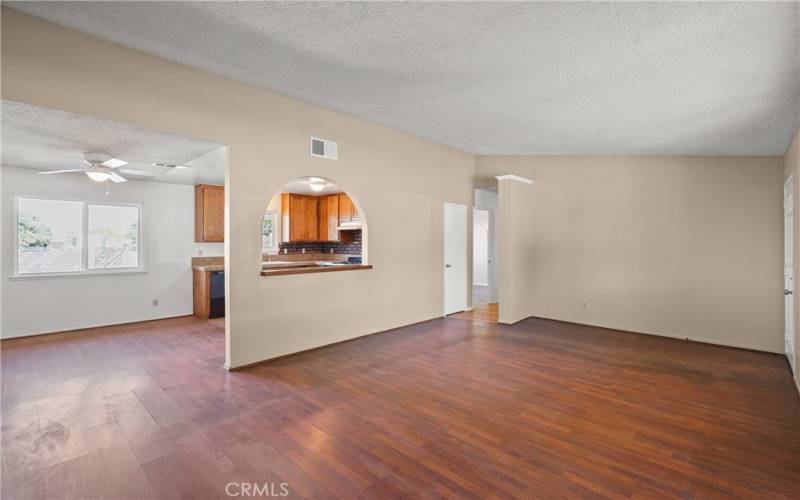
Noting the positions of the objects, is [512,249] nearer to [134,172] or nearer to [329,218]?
[329,218]

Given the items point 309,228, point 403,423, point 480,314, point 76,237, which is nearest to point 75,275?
point 76,237

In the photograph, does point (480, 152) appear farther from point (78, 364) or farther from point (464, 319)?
point (78, 364)

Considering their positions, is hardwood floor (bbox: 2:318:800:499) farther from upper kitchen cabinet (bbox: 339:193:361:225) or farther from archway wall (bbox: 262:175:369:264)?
archway wall (bbox: 262:175:369:264)

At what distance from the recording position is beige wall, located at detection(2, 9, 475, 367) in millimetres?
2986

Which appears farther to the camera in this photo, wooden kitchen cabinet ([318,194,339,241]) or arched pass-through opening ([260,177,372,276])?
wooden kitchen cabinet ([318,194,339,241])

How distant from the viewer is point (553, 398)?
337 cm

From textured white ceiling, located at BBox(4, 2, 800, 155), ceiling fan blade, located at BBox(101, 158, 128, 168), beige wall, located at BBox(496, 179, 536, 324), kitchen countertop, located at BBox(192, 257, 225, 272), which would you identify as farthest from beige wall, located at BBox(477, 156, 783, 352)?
ceiling fan blade, located at BBox(101, 158, 128, 168)

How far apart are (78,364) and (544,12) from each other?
5.62 meters

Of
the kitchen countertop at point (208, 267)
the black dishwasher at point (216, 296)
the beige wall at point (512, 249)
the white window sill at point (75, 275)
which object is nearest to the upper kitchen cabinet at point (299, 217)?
the kitchen countertop at point (208, 267)

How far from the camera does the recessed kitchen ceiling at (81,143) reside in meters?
3.23

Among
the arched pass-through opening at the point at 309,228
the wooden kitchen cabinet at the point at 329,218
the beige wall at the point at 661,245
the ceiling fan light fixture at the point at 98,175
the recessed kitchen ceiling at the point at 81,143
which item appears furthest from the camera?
the wooden kitchen cabinet at the point at 329,218

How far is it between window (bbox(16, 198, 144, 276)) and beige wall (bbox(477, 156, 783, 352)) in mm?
6673

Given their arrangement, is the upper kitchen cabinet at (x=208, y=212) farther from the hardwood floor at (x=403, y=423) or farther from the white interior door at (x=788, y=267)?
the white interior door at (x=788, y=267)

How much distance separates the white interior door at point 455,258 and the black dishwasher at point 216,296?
4.02 meters
